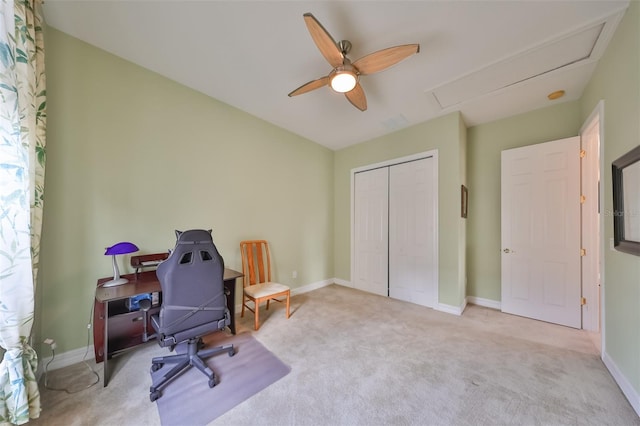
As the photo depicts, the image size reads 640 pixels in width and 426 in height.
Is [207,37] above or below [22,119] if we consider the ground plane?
above

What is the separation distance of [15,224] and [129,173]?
3.60 feet

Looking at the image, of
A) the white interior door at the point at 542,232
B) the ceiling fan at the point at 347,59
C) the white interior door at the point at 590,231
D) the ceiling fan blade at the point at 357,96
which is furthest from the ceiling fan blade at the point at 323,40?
the white interior door at the point at 590,231

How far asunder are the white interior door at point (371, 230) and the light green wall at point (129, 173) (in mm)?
1573

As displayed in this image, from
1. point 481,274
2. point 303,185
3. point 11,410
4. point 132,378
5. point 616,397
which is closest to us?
point 11,410

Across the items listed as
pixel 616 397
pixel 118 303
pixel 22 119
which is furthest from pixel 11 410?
pixel 616 397

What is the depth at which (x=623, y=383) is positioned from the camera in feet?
5.54

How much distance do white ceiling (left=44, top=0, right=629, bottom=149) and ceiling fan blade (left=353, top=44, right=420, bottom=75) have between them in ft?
0.86

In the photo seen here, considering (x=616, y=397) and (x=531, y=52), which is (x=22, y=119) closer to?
(x=531, y=52)

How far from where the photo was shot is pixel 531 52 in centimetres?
208

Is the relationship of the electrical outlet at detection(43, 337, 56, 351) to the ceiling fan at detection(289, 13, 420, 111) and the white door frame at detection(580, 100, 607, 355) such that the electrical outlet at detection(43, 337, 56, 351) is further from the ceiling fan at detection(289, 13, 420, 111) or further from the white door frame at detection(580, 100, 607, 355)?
the white door frame at detection(580, 100, 607, 355)

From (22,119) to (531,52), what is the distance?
4.02 meters

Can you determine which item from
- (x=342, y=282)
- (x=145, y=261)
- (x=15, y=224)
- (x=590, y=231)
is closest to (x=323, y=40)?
(x=15, y=224)

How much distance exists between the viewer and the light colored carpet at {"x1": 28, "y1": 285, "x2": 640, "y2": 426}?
4.86 feet

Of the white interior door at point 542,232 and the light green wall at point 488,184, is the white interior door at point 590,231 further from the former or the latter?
the light green wall at point 488,184
